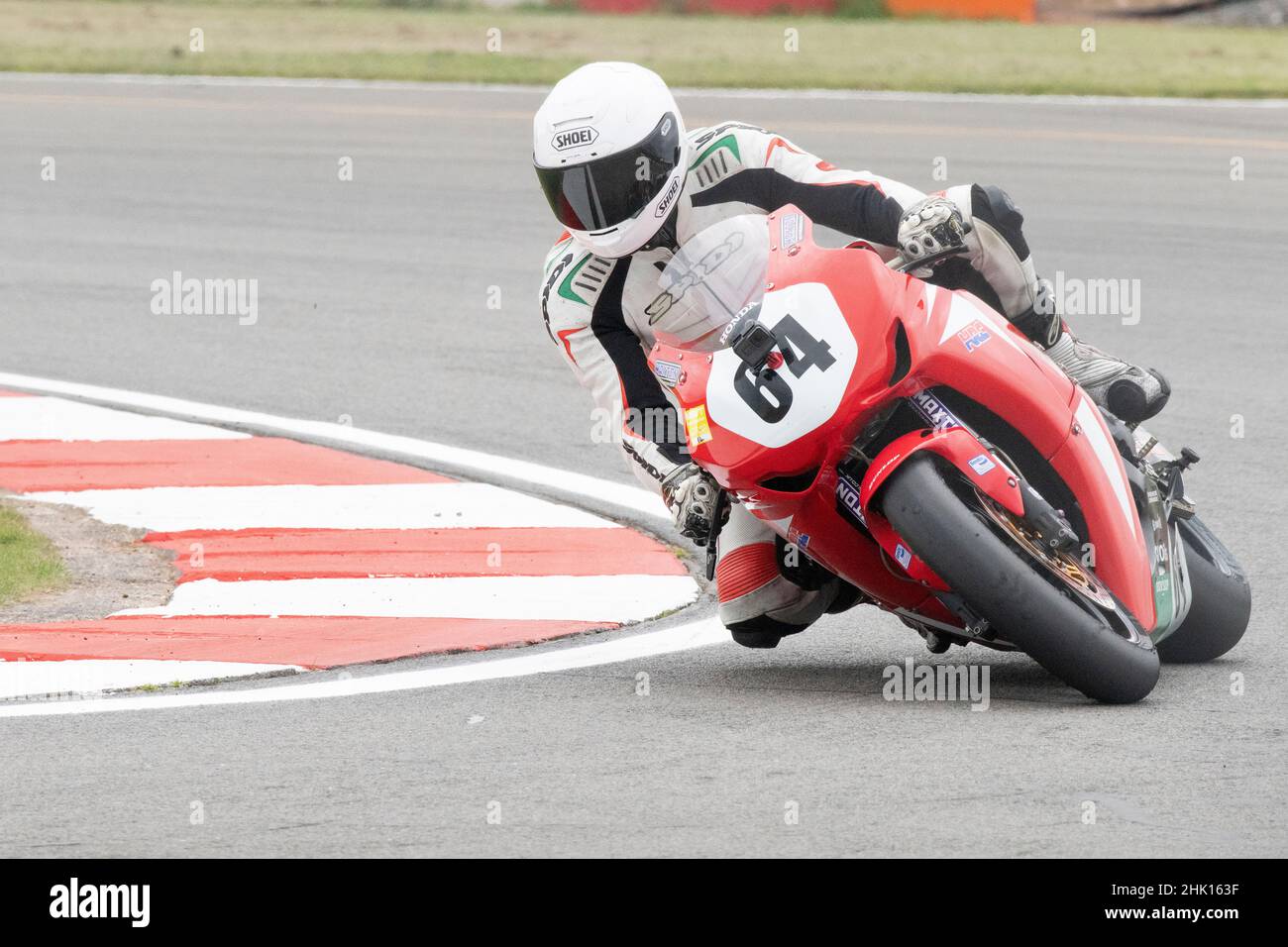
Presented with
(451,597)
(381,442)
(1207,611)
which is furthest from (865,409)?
(381,442)

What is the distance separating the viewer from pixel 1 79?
23.3m

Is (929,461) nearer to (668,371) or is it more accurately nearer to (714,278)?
(668,371)

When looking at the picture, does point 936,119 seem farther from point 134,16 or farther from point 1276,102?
point 134,16

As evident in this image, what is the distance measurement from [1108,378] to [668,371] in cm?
130

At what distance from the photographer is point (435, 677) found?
231 inches

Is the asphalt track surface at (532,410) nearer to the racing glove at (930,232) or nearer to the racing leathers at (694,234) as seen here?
the racing leathers at (694,234)

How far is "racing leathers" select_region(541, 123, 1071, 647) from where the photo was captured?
226 inches

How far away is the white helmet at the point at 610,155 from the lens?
18.2 ft

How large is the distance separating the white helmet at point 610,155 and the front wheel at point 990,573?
1104 millimetres

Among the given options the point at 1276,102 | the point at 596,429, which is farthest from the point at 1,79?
the point at 596,429

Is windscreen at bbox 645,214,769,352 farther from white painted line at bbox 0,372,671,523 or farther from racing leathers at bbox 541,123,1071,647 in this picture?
white painted line at bbox 0,372,671,523

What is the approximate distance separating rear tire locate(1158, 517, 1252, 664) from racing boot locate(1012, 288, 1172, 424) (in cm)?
38

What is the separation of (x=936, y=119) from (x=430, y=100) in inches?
203

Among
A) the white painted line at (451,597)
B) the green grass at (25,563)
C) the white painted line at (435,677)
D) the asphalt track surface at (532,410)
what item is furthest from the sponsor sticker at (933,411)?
the green grass at (25,563)
